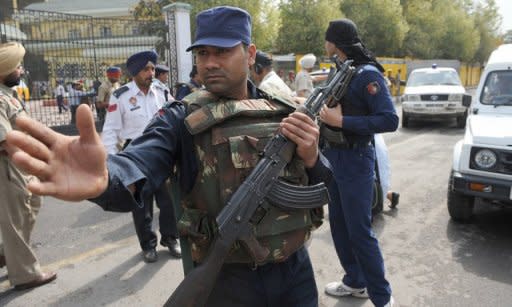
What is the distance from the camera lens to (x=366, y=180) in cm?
270

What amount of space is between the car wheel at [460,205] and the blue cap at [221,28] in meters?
3.41

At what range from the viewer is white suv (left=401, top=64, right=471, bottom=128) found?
11.4 meters

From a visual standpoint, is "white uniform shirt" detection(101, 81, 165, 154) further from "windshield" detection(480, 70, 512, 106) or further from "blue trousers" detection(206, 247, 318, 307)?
"windshield" detection(480, 70, 512, 106)

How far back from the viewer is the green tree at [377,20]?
27703 mm

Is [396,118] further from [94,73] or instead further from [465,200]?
[94,73]

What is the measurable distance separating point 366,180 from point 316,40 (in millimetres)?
21945

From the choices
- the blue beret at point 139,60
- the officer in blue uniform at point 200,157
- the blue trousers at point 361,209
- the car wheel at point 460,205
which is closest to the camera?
the officer in blue uniform at point 200,157

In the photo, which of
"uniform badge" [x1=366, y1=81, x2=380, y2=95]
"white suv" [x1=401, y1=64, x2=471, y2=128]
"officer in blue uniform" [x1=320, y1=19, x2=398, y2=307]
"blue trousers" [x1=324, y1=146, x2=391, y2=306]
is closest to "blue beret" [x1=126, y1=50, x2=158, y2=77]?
"officer in blue uniform" [x1=320, y1=19, x2=398, y2=307]

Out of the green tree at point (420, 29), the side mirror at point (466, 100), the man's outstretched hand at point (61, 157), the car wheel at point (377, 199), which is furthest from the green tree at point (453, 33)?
the man's outstretched hand at point (61, 157)

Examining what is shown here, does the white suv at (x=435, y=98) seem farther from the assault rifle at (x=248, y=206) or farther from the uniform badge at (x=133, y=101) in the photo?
the assault rifle at (x=248, y=206)

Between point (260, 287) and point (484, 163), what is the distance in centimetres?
320

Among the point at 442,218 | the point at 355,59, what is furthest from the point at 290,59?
the point at 355,59

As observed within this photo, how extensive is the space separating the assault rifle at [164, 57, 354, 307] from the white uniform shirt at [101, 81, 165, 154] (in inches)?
108

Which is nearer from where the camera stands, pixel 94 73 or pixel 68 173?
pixel 68 173
